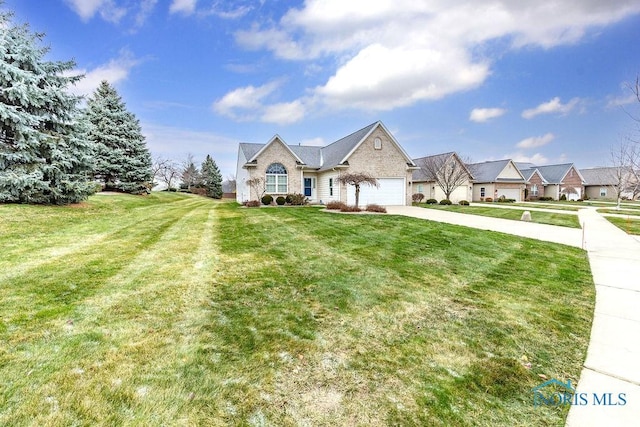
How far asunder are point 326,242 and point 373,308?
177 inches

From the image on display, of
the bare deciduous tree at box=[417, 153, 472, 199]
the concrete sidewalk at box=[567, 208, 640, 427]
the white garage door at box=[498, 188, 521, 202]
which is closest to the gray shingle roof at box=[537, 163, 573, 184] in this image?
the white garage door at box=[498, 188, 521, 202]

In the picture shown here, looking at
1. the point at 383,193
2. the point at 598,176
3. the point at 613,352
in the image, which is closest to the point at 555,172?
the point at 598,176

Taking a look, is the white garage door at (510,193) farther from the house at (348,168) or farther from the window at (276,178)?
the window at (276,178)

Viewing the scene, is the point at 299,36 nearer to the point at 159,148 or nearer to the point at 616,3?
the point at 616,3

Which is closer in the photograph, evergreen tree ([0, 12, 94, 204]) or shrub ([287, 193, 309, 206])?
evergreen tree ([0, 12, 94, 204])

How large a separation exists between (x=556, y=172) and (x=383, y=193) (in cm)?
3771

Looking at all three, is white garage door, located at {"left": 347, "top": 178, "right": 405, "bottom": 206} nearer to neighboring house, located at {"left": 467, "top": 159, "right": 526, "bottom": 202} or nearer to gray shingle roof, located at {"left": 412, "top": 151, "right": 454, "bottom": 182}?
gray shingle roof, located at {"left": 412, "top": 151, "right": 454, "bottom": 182}

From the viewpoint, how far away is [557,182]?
44.2 m

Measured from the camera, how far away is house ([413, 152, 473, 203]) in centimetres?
Answer: 3216

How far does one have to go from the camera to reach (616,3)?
10.5 metres

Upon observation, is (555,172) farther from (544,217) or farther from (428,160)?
(544,217)

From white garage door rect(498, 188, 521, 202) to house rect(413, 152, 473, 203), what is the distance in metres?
6.61

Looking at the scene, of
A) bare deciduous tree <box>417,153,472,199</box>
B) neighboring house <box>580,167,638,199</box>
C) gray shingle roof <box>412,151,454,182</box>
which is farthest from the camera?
neighboring house <box>580,167,638,199</box>

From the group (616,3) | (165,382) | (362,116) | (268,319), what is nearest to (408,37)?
(616,3)
